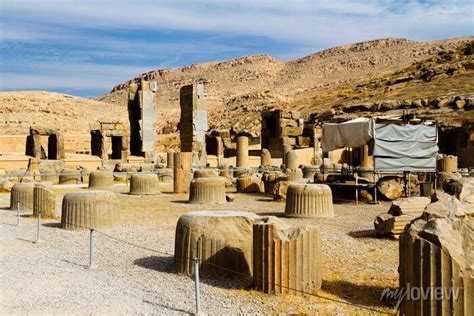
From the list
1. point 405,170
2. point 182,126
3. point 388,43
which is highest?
point 388,43

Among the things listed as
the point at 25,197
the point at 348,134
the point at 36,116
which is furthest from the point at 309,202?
the point at 36,116

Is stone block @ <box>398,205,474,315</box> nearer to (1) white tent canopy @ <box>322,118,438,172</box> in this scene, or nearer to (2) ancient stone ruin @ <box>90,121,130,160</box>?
(1) white tent canopy @ <box>322,118,438,172</box>

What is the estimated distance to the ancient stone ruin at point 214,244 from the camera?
6715mm

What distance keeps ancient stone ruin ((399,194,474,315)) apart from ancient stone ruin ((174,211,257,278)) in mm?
2310

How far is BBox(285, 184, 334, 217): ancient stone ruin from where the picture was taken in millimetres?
11974

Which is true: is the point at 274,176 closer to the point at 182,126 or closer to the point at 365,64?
the point at 182,126

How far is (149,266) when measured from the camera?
7309 millimetres

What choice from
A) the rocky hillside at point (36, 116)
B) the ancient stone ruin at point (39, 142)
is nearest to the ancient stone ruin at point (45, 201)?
the ancient stone ruin at point (39, 142)

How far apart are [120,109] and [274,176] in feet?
266

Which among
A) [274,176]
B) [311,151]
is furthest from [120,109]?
[274,176]

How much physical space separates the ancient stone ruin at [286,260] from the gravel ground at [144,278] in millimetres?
152

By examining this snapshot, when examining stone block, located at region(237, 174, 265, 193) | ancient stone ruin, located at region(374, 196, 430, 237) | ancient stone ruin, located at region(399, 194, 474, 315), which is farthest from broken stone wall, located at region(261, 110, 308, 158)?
ancient stone ruin, located at region(399, 194, 474, 315)

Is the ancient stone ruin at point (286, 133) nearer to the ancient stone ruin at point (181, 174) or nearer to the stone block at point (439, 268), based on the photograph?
the ancient stone ruin at point (181, 174)

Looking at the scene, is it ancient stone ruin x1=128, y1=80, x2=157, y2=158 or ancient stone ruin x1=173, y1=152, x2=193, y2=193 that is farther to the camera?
ancient stone ruin x1=128, y1=80, x2=157, y2=158
